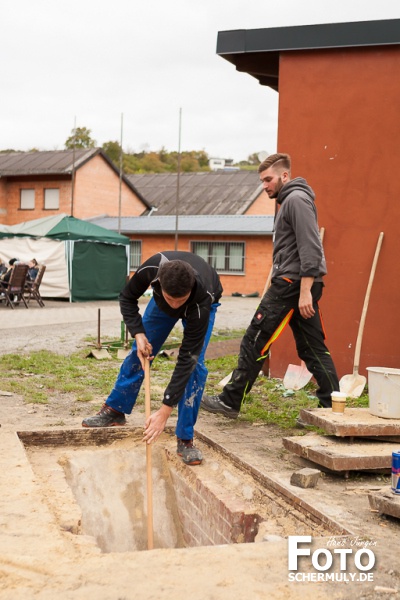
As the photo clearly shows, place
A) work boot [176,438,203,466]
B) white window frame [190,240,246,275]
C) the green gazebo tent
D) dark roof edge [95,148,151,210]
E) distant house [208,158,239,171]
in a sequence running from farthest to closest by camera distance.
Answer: distant house [208,158,239,171] < dark roof edge [95,148,151,210] < white window frame [190,240,246,275] < the green gazebo tent < work boot [176,438,203,466]

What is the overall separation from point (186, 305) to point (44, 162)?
3156 centimetres

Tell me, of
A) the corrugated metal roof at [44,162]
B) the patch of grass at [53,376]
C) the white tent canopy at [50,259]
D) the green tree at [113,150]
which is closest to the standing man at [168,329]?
the patch of grass at [53,376]

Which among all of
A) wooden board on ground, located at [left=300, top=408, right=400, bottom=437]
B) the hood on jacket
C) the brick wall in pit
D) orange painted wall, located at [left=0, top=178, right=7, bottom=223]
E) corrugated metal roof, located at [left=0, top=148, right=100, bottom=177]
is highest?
corrugated metal roof, located at [left=0, top=148, right=100, bottom=177]

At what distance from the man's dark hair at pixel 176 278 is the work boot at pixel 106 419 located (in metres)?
1.81

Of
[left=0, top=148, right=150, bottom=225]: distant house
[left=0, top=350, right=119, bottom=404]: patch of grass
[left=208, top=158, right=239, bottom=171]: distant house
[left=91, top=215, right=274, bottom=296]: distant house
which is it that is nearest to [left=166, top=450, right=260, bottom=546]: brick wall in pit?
[left=0, top=350, right=119, bottom=404]: patch of grass

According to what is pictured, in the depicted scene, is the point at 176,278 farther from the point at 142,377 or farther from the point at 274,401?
the point at 274,401

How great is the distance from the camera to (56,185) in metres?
33.5

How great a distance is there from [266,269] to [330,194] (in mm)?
22319

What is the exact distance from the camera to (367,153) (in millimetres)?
7250

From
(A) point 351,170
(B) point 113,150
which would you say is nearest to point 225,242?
(A) point 351,170

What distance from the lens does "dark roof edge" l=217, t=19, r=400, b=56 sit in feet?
23.3

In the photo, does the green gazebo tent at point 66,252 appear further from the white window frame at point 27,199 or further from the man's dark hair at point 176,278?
the man's dark hair at point 176,278

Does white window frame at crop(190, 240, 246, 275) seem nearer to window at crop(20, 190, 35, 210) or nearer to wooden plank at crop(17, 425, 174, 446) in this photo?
window at crop(20, 190, 35, 210)

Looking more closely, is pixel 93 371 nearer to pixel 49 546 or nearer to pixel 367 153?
pixel 367 153
